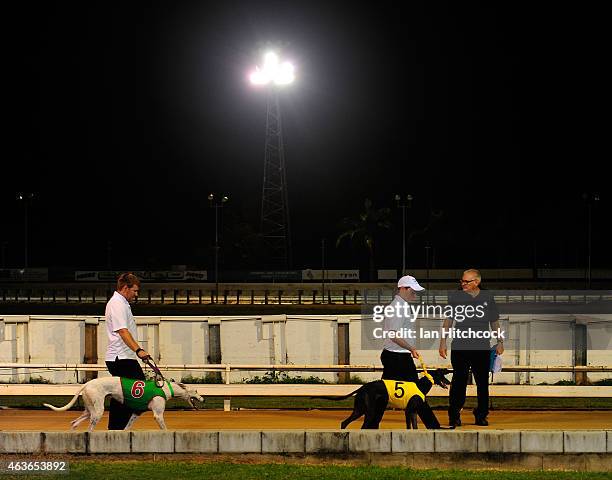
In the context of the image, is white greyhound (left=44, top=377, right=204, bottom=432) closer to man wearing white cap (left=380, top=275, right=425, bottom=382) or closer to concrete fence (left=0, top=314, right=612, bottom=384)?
man wearing white cap (left=380, top=275, right=425, bottom=382)

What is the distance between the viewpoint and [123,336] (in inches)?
336

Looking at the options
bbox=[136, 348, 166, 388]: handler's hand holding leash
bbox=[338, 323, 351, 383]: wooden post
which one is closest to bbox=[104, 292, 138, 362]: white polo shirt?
bbox=[136, 348, 166, 388]: handler's hand holding leash

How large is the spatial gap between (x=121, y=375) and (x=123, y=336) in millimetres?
394

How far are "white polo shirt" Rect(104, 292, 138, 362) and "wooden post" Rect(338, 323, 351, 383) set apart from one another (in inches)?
305

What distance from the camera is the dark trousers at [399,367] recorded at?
28.9 feet

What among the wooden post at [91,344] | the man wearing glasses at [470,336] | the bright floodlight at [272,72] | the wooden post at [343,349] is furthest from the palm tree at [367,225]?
the man wearing glasses at [470,336]

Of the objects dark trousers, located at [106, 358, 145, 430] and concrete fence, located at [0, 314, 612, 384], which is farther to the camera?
concrete fence, located at [0, 314, 612, 384]

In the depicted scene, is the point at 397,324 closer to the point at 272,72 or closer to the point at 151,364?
the point at 151,364

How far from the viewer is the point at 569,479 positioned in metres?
7.86

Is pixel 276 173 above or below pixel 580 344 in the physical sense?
above

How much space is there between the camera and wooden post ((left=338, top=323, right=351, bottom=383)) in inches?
634

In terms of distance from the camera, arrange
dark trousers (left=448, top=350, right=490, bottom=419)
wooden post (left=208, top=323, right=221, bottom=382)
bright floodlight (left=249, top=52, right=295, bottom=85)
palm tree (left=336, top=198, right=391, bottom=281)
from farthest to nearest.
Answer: palm tree (left=336, top=198, right=391, bottom=281)
bright floodlight (left=249, top=52, right=295, bottom=85)
wooden post (left=208, top=323, right=221, bottom=382)
dark trousers (left=448, top=350, right=490, bottom=419)

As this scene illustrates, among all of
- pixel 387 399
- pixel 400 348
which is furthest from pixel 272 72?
pixel 387 399

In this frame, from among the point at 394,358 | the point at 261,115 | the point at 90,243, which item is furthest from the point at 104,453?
the point at 261,115
